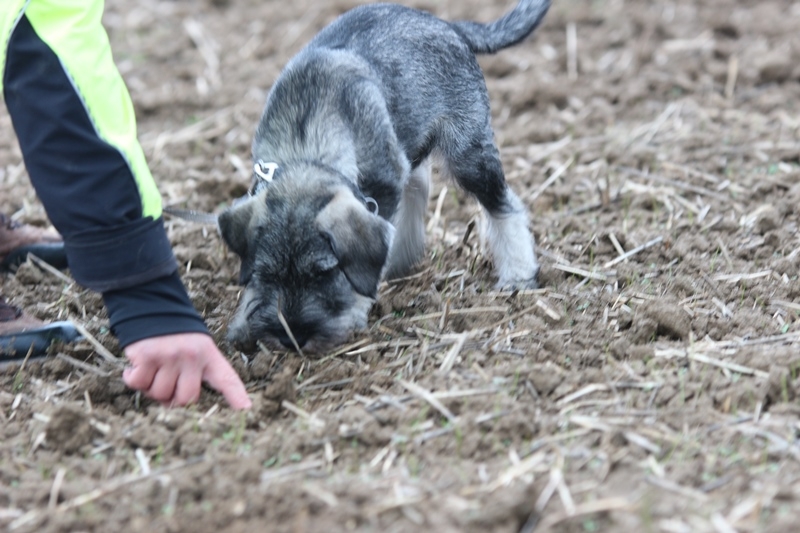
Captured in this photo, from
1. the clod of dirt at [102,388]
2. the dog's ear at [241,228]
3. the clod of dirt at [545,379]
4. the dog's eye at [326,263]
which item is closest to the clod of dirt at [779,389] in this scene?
the clod of dirt at [545,379]

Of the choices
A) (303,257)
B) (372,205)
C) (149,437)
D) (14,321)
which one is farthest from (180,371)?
(372,205)

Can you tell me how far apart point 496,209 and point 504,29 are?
1017mm

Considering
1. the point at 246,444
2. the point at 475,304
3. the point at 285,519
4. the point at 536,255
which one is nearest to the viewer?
the point at 285,519

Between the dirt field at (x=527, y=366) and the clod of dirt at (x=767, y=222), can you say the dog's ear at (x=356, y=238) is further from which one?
the clod of dirt at (x=767, y=222)

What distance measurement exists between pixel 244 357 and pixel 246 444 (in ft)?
2.61

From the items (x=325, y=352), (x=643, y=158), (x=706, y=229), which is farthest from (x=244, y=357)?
(x=643, y=158)

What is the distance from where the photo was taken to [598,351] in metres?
4.26

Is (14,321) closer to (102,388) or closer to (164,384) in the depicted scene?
(102,388)

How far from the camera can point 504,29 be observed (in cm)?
560

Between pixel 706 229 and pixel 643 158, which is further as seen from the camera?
pixel 643 158

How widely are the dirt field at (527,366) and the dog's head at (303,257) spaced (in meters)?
0.16

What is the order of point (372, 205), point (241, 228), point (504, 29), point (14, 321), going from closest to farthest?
point (241, 228), point (14, 321), point (372, 205), point (504, 29)

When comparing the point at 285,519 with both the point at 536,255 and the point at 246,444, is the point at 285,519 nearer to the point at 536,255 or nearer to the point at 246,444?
the point at 246,444

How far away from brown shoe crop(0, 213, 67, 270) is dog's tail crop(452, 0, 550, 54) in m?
2.40
